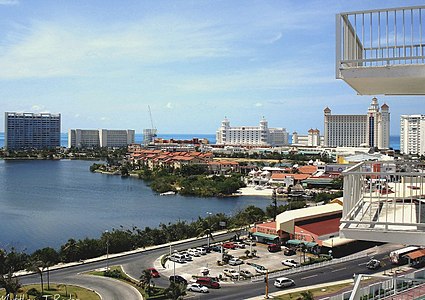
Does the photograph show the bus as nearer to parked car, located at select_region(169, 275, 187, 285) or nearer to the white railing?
the white railing

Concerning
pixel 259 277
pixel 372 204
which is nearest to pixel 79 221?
pixel 259 277

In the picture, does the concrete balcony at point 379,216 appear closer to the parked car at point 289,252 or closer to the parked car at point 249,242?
the parked car at point 289,252

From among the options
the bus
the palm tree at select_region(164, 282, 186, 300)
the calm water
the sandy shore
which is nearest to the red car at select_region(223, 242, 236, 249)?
the bus

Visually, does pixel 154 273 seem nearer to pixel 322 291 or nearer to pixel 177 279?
pixel 177 279

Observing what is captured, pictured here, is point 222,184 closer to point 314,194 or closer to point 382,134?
point 314,194

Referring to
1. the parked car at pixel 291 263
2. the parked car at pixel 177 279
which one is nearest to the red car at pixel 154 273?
the parked car at pixel 177 279
